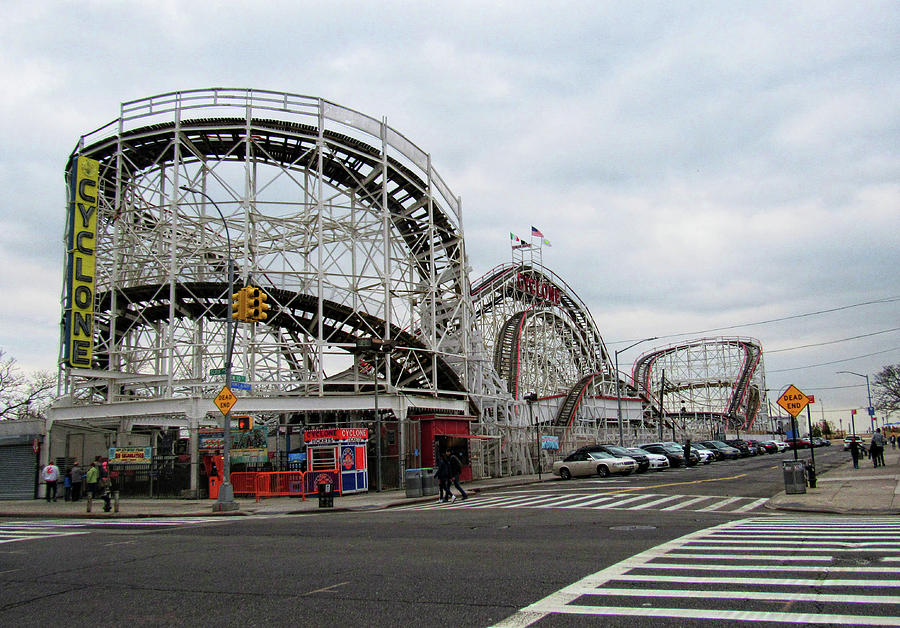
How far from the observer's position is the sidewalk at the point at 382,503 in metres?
17.7

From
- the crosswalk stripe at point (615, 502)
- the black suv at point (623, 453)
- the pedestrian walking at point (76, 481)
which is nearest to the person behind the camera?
the crosswalk stripe at point (615, 502)

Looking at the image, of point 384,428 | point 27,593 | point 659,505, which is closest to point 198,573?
point 27,593

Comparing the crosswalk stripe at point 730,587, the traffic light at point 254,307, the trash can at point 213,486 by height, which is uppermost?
the traffic light at point 254,307

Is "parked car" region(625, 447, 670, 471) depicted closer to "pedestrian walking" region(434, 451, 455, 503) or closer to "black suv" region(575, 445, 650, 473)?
"black suv" region(575, 445, 650, 473)

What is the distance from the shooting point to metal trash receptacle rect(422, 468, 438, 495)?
2630 cm

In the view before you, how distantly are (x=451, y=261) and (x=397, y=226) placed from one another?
3.69 metres

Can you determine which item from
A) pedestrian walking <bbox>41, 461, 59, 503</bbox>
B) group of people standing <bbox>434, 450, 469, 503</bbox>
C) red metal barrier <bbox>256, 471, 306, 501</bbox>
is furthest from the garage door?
group of people standing <bbox>434, 450, 469, 503</bbox>

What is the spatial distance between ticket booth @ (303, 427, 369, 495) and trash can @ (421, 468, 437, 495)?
3141 millimetres

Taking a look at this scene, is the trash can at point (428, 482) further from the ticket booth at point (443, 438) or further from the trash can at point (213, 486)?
the trash can at point (213, 486)

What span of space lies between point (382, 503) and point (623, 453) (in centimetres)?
1550

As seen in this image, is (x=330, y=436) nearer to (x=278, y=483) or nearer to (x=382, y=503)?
(x=278, y=483)

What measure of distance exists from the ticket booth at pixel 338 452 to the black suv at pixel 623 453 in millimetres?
11932

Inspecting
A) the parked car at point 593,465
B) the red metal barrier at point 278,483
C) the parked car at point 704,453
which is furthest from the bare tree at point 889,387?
the red metal barrier at point 278,483

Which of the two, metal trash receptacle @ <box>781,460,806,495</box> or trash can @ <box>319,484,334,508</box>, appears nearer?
metal trash receptacle @ <box>781,460,806,495</box>
